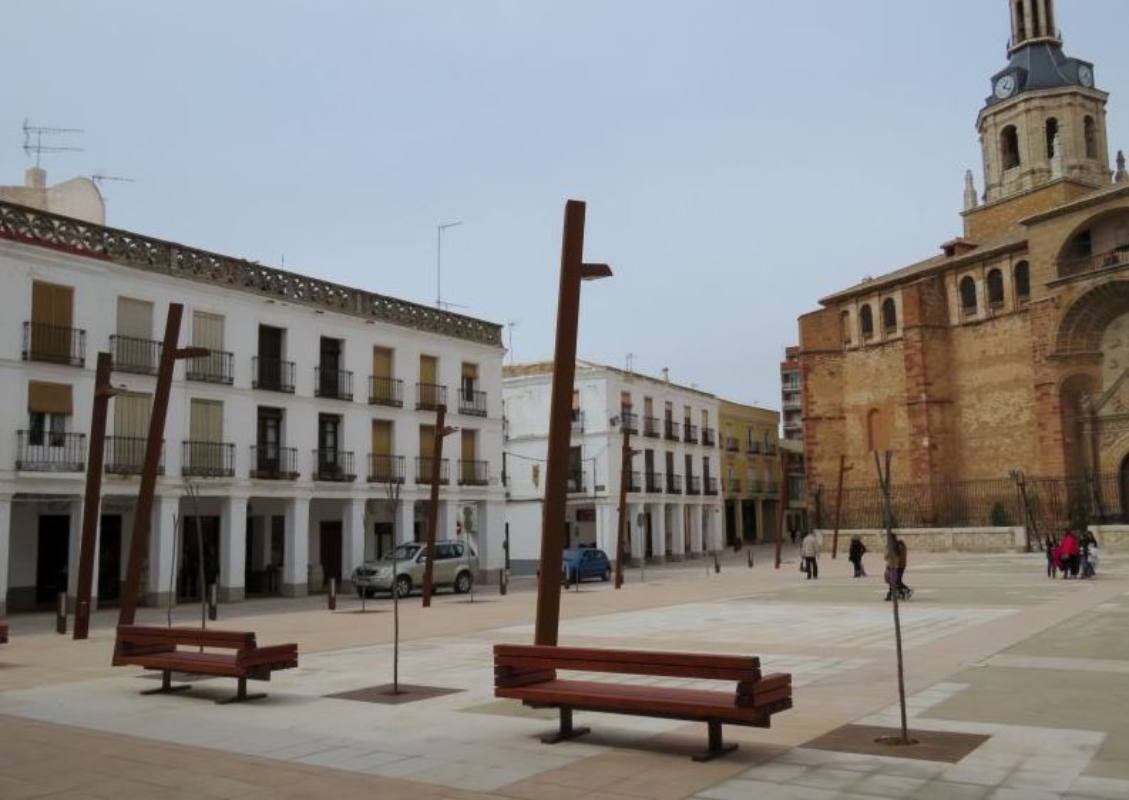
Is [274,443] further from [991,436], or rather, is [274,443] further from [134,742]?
[991,436]

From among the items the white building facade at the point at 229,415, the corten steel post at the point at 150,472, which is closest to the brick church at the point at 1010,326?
the white building facade at the point at 229,415

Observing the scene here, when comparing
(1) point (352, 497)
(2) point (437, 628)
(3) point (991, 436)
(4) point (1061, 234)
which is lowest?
(2) point (437, 628)

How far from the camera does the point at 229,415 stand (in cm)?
2916

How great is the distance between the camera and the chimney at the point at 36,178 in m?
31.7

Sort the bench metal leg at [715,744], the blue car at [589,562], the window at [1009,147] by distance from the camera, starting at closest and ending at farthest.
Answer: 1. the bench metal leg at [715,744]
2. the blue car at [589,562]
3. the window at [1009,147]

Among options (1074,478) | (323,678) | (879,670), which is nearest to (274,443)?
(323,678)

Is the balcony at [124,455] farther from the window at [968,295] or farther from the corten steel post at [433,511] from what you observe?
the window at [968,295]

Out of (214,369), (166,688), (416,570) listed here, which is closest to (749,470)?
(416,570)

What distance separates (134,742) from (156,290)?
21443mm

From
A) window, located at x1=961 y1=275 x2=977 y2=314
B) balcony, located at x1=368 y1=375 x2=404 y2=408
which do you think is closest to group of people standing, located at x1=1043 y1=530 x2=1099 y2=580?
balcony, located at x1=368 y1=375 x2=404 y2=408

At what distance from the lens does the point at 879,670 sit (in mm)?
11711

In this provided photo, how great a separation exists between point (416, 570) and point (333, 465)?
4910 mm

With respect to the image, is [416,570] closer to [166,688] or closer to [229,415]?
[229,415]

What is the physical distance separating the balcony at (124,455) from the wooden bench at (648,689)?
67.1 ft
